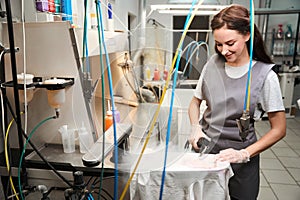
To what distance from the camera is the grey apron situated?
1.07 m

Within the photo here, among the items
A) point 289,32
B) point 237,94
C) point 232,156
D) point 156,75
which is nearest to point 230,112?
point 237,94

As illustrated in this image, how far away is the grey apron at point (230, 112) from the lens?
1.07 metres

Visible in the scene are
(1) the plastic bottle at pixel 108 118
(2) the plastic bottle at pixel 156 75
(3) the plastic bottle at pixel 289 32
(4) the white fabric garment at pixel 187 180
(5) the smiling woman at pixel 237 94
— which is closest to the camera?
(4) the white fabric garment at pixel 187 180

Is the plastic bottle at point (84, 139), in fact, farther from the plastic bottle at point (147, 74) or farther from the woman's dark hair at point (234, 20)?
the woman's dark hair at point (234, 20)

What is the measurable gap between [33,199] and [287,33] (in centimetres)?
507

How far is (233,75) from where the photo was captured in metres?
1.12

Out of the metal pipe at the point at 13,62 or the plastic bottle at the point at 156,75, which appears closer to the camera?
the metal pipe at the point at 13,62

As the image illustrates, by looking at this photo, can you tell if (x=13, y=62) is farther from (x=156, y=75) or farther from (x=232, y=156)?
(x=232, y=156)

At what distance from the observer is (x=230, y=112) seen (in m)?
1.10

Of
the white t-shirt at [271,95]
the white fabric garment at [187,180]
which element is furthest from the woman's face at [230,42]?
the white fabric garment at [187,180]

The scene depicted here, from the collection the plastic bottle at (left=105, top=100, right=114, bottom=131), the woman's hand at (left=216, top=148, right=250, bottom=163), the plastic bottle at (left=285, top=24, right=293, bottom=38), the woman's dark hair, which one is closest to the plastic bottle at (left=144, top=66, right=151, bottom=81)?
the plastic bottle at (left=105, top=100, right=114, bottom=131)

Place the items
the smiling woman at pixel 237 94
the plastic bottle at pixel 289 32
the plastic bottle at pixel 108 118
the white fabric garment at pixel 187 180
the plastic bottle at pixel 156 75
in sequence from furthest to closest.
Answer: the plastic bottle at pixel 289 32 < the plastic bottle at pixel 108 118 < the plastic bottle at pixel 156 75 < the smiling woman at pixel 237 94 < the white fabric garment at pixel 187 180

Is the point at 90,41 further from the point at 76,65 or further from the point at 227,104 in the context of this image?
the point at 227,104

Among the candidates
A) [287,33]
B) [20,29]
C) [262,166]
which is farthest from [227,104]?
[287,33]
